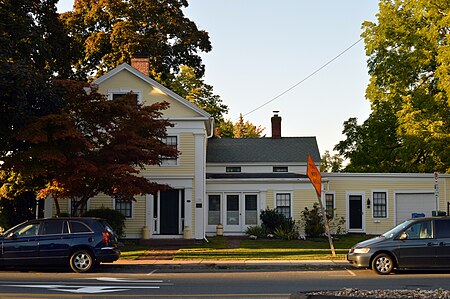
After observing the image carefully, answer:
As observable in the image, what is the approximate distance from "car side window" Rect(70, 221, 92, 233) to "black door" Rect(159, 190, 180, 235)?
39.1ft

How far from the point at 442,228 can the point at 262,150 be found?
19947 millimetres

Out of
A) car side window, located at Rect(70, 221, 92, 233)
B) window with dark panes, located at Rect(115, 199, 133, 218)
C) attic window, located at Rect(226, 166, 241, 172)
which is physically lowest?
car side window, located at Rect(70, 221, 92, 233)

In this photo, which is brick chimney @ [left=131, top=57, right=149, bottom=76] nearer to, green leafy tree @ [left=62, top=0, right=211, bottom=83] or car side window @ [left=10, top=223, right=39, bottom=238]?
green leafy tree @ [left=62, top=0, right=211, bottom=83]

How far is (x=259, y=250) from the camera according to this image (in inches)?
1041

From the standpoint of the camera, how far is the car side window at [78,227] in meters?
20.2

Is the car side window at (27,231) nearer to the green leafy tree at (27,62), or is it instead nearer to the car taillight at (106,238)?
the car taillight at (106,238)

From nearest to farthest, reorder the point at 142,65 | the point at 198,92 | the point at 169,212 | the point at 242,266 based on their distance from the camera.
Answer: the point at 242,266, the point at 169,212, the point at 142,65, the point at 198,92

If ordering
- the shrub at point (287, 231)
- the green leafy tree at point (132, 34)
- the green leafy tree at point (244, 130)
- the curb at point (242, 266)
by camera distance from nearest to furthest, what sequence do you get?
the curb at point (242, 266) → the shrub at point (287, 231) → the green leafy tree at point (132, 34) → the green leafy tree at point (244, 130)

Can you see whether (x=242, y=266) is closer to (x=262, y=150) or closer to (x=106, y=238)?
(x=106, y=238)

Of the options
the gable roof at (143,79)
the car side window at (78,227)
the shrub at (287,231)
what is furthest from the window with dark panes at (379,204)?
the car side window at (78,227)

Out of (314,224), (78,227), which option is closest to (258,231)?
(314,224)

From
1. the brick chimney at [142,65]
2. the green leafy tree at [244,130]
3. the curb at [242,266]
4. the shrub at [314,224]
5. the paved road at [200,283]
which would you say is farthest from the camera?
the green leafy tree at [244,130]

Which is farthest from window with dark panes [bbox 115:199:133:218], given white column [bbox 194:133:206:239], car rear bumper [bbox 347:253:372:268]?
car rear bumper [bbox 347:253:372:268]

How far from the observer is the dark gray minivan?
743 inches
